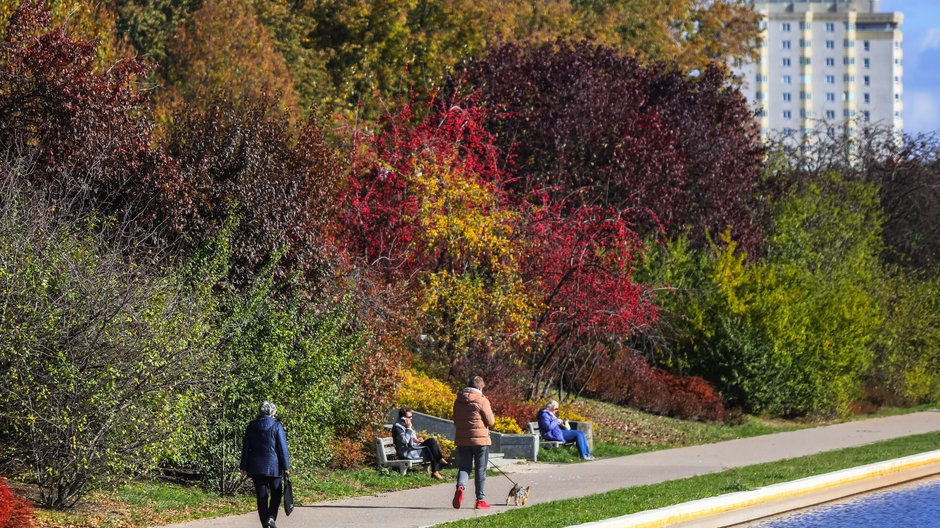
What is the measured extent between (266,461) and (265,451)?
0.11m

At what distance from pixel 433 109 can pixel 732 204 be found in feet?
28.8

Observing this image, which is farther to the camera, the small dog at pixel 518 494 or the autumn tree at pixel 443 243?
the autumn tree at pixel 443 243

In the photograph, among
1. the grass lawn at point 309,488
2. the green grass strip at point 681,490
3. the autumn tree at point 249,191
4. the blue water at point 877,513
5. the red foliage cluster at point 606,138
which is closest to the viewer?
the grass lawn at point 309,488

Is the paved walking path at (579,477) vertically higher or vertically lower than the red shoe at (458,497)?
lower

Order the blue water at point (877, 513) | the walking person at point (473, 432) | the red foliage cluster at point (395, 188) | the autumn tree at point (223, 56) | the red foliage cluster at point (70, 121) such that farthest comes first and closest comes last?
1. the autumn tree at point (223, 56)
2. the red foliage cluster at point (395, 188)
3. the red foliage cluster at point (70, 121)
4. the walking person at point (473, 432)
5. the blue water at point (877, 513)

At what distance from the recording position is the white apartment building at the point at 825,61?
585ft

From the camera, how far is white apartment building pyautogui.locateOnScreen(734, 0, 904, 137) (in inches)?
7018

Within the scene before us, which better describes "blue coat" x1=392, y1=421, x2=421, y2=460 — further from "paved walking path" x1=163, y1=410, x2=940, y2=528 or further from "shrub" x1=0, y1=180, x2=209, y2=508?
"shrub" x1=0, y1=180, x2=209, y2=508

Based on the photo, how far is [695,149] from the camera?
123 feet

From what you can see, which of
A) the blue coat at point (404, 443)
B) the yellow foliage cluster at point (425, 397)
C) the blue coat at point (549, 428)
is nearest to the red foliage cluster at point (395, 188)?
the yellow foliage cluster at point (425, 397)

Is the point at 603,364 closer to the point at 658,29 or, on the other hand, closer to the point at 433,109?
the point at 433,109

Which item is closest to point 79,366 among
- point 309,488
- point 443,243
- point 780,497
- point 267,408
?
point 267,408

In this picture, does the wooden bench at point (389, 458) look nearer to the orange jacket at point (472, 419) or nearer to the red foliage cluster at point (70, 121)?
the orange jacket at point (472, 419)

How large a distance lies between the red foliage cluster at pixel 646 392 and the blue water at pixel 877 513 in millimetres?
11370
